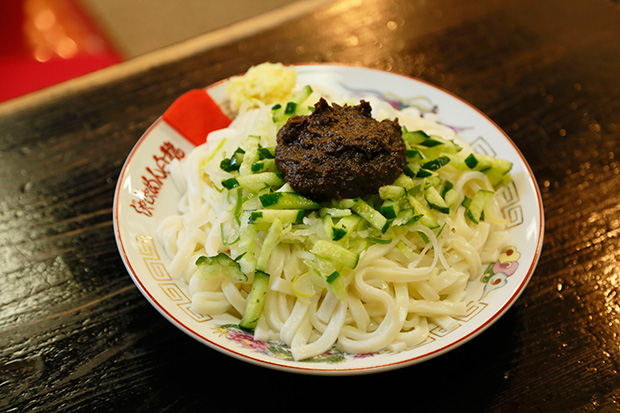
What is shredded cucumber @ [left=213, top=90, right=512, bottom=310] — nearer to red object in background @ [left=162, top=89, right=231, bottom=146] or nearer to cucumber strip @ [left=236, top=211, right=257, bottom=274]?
cucumber strip @ [left=236, top=211, right=257, bottom=274]

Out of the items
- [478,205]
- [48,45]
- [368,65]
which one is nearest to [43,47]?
[48,45]

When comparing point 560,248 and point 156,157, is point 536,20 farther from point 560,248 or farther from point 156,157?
point 156,157

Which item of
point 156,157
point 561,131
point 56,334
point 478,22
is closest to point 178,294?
point 56,334

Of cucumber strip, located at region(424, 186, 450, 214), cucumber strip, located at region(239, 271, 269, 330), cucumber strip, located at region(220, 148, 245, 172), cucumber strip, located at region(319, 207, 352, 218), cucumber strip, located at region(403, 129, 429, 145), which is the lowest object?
cucumber strip, located at region(424, 186, 450, 214)

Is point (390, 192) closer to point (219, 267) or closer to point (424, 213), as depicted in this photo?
point (424, 213)

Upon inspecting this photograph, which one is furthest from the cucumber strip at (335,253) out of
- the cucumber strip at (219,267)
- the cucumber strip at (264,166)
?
the cucumber strip at (264,166)

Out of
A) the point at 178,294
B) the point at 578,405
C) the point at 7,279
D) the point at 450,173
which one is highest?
the point at 7,279

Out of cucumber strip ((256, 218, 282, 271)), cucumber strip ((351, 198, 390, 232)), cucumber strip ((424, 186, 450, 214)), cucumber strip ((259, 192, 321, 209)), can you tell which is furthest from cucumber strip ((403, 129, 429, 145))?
cucumber strip ((256, 218, 282, 271))
